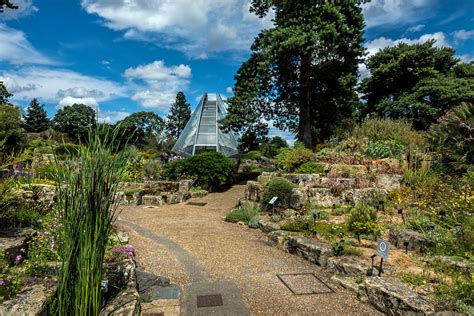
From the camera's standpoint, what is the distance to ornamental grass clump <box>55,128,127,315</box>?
6.43 ft

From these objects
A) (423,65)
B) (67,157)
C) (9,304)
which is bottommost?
(9,304)

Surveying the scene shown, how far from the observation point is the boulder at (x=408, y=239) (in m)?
4.39

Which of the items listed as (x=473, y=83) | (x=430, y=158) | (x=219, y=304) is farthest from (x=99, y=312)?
(x=473, y=83)

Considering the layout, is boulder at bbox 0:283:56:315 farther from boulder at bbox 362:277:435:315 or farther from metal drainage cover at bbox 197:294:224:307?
boulder at bbox 362:277:435:315

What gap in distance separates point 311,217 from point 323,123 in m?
9.55

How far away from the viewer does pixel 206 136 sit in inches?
1089

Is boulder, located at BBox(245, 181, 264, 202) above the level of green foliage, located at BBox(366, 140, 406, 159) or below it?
below

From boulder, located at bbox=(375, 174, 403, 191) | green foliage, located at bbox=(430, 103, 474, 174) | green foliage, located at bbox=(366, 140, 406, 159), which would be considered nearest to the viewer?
green foliage, located at bbox=(430, 103, 474, 174)

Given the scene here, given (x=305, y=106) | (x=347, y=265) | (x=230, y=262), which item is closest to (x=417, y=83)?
(x=305, y=106)

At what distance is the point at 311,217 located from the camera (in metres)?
6.31

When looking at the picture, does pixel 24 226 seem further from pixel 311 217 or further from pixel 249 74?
pixel 249 74

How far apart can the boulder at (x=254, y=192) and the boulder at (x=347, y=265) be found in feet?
15.0

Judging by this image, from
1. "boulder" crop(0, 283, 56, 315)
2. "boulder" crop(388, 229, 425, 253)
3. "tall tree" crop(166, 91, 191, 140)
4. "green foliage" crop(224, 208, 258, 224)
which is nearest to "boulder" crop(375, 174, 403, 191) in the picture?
"boulder" crop(388, 229, 425, 253)

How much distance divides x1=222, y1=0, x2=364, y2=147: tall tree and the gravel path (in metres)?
7.09
